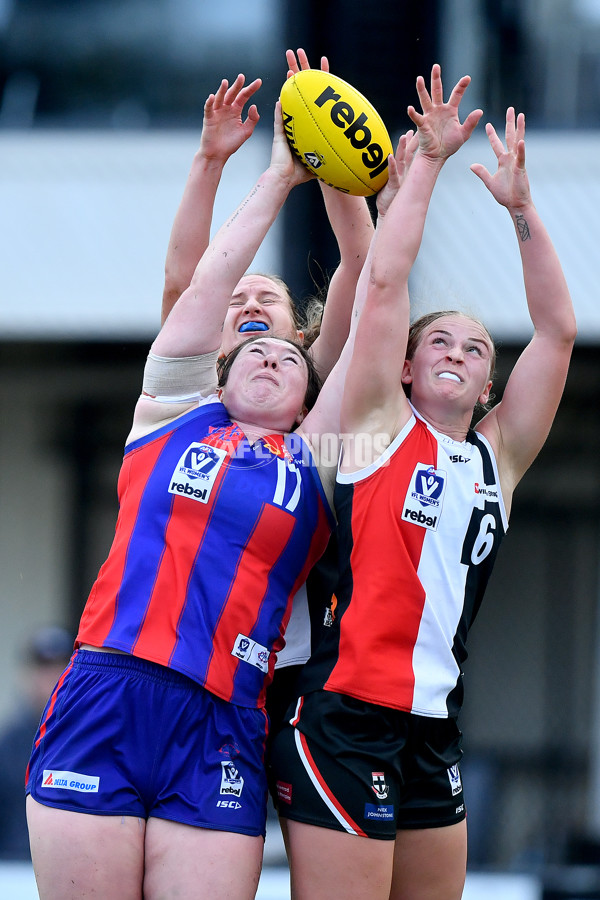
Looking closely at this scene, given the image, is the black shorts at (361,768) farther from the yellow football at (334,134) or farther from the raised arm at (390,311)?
the yellow football at (334,134)

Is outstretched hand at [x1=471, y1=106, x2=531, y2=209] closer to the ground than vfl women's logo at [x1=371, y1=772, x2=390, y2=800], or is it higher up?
higher up

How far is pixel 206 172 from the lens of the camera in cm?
324

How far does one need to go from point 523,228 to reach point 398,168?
401mm

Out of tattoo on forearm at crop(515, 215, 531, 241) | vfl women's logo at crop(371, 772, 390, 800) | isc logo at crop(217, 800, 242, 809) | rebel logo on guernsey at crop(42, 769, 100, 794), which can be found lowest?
isc logo at crop(217, 800, 242, 809)

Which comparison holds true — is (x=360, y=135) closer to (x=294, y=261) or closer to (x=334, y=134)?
(x=334, y=134)

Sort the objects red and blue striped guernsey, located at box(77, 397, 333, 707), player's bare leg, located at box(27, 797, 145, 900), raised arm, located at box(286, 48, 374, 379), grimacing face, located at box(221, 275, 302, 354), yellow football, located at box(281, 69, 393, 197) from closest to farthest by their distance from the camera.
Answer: player's bare leg, located at box(27, 797, 145, 900) < red and blue striped guernsey, located at box(77, 397, 333, 707) < yellow football, located at box(281, 69, 393, 197) < raised arm, located at box(286, 48, 374, 379) < grimacing face, located at box(221, 275, 302, 354)

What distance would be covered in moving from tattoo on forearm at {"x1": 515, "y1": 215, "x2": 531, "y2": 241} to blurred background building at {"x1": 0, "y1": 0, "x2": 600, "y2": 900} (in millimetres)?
3840

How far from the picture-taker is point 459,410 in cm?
296

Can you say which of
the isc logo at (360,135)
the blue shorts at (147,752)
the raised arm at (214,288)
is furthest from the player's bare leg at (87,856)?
the isc logo at (360,135)

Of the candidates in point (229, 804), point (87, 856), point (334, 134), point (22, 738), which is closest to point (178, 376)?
point (334, 134)

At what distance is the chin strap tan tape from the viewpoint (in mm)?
2844

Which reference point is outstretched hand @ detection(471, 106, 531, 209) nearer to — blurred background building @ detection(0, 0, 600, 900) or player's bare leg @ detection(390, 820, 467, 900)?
player's bare leg @ detection(390, 820, 467, 900)

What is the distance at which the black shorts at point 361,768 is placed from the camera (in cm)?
257

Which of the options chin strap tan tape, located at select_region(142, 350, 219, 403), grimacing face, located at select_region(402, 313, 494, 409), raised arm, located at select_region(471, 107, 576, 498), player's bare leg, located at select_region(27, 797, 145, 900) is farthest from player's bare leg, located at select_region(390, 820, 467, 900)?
chin strap tan tape, located at select_region(142, 350, 219, 403)
